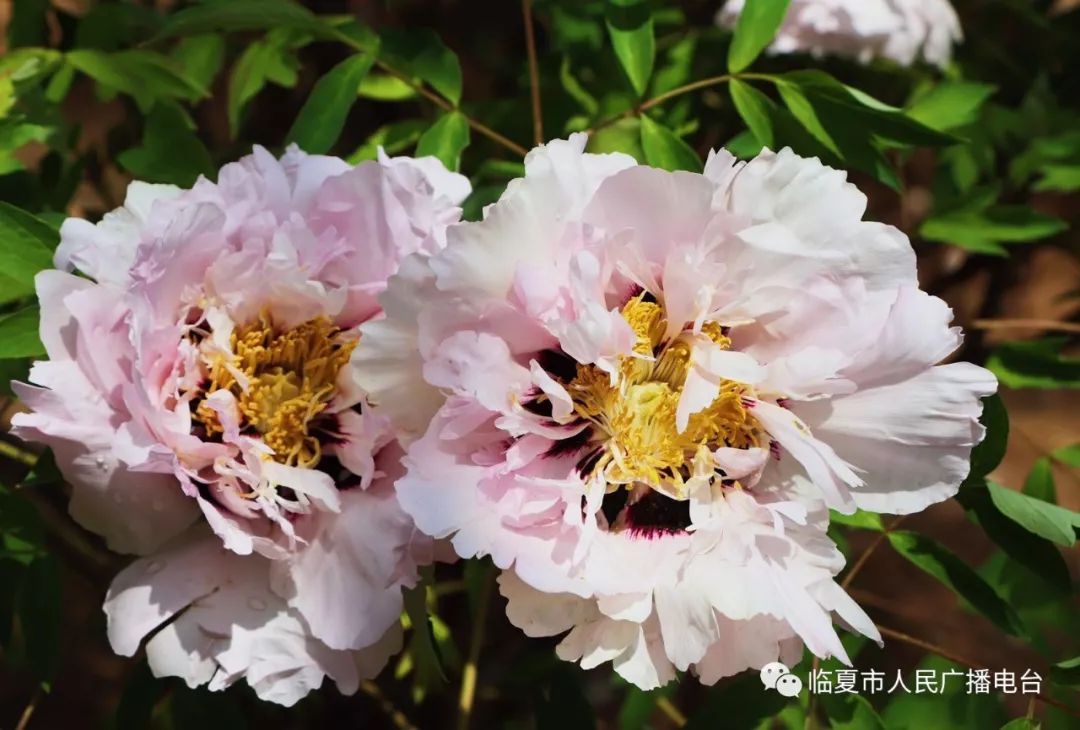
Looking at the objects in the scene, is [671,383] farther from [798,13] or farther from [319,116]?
[798,13]

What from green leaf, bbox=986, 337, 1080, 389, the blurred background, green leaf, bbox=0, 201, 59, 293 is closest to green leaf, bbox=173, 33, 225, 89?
the blurred background

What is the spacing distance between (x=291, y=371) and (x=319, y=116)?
0.16 m

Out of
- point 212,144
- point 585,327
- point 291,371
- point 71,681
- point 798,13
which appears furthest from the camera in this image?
point 71,681

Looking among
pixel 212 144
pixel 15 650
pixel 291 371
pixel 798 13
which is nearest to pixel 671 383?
pixel 291 371

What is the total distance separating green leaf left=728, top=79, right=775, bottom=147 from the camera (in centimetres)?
54

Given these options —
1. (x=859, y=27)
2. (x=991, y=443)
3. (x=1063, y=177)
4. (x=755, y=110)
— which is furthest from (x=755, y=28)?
(x=1063, y=177)

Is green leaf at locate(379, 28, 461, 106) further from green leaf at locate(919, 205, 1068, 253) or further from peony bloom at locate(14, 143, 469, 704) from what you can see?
green leaf at locate(919, 205, 1068, 253)

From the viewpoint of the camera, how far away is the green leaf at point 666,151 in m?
0.53

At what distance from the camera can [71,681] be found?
3.75ft

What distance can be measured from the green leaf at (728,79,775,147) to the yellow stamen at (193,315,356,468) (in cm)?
26

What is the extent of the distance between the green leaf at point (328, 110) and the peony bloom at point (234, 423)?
3.0 inches

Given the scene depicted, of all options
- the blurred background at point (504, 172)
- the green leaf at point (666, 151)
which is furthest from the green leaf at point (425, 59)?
the green leaf at point (666, 151)

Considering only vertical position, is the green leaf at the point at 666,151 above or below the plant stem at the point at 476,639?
above

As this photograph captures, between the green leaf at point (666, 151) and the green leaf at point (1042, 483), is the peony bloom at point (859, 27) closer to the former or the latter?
the green leaf at point (666, 151)
